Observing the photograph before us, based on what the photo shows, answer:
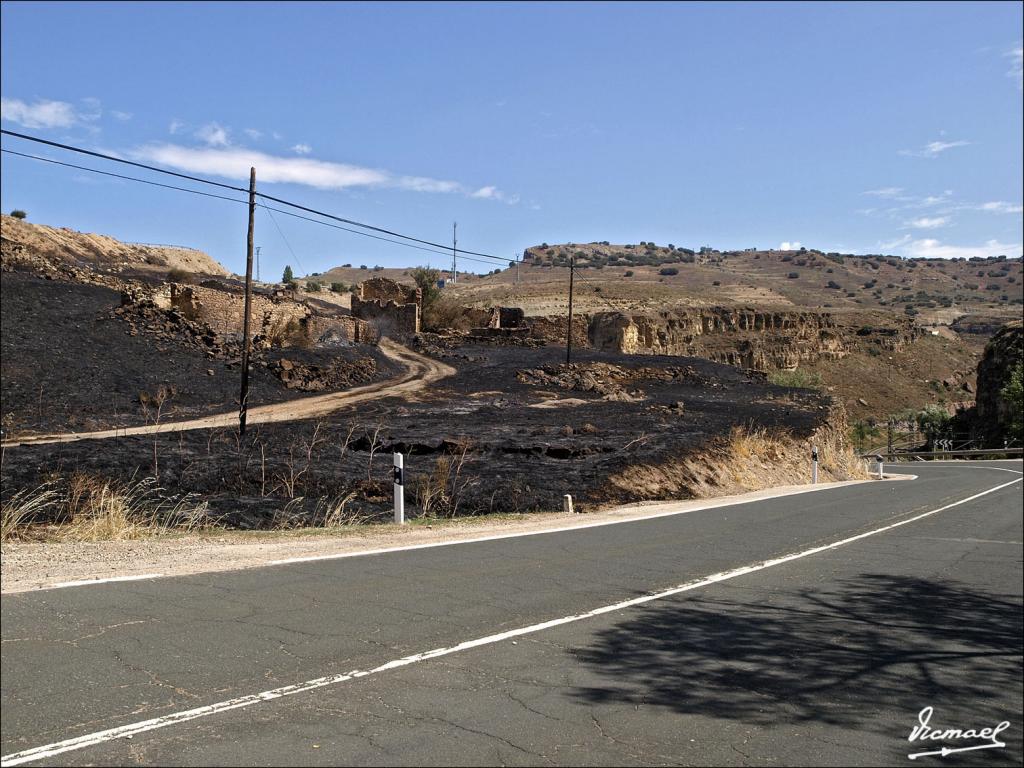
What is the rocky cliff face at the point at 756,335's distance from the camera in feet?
269

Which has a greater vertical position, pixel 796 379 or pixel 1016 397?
pixel 796 379

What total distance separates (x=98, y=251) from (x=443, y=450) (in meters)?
69.5

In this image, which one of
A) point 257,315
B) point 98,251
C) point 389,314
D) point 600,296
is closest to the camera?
point 257,315

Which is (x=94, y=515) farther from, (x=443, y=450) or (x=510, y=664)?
(x=443, y=450)

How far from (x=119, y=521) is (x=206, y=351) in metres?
31.4

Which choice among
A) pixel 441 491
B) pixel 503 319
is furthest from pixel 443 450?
pixel 503 319

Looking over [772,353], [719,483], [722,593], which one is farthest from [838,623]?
[772,353]

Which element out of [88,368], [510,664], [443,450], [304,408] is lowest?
[510,664]

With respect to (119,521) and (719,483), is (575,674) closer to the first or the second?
(119,521)

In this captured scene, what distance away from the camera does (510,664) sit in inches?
229

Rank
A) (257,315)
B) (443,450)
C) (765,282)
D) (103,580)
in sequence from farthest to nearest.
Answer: (765,282)
(257,315)
(443,450)
(103,580)

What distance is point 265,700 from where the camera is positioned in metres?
4.82

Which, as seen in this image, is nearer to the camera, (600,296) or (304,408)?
(304,408)

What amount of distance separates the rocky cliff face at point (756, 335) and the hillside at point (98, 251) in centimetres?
4373
